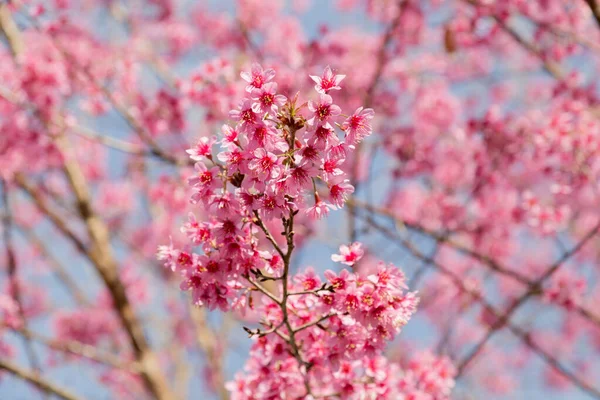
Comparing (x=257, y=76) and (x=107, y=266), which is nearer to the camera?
(x=257, y=76)

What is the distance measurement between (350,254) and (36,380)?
3.32m

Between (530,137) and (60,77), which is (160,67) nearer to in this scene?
(60,77)

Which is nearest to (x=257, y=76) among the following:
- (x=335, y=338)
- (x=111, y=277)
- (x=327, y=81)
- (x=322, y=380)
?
(x=327, y=81)

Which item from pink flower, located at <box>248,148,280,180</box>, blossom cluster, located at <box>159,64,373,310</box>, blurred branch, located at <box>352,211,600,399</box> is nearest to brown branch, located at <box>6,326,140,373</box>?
blurred branch, located at <box>352,211,600,399</box>

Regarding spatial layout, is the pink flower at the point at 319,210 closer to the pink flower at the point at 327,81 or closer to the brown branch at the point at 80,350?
the pink flower at the point at 327,81

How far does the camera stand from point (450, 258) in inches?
387

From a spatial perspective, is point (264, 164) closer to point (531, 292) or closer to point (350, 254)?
point (350, 254)

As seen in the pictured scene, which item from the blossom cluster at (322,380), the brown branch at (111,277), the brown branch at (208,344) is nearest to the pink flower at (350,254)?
the blossom cluster at (322,380)

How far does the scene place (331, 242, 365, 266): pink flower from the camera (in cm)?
228

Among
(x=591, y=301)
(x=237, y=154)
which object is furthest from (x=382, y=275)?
(x=591, y=301)

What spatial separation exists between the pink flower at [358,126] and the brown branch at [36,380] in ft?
11.9

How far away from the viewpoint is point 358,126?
2.03 m

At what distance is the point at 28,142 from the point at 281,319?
387 cm

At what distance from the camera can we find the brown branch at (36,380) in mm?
4332
